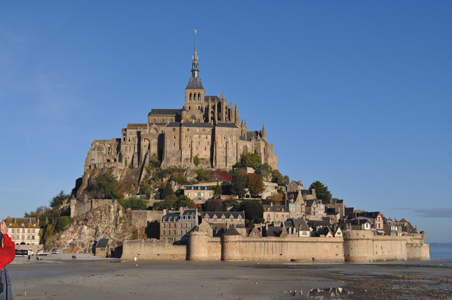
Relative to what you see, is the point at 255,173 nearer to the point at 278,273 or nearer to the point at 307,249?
the point at 307,249

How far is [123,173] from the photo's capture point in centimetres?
8338

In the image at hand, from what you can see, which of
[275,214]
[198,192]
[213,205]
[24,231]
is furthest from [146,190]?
[275,214]

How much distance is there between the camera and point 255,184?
76.3 metres

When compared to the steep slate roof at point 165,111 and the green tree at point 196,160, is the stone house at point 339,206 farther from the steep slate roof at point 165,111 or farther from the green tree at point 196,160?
the steep slate roof at point 165,111

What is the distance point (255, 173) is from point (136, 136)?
77.9 feet

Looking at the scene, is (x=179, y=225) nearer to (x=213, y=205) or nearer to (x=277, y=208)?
(x=213, y=205)

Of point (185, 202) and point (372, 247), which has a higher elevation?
point (185, 202)

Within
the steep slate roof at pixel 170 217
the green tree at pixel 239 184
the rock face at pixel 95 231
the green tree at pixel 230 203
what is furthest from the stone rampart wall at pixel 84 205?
the green tree at pixel 239 184

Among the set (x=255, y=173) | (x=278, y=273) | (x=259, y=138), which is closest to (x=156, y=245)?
(x=278, y=273)

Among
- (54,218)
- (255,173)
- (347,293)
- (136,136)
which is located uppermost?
(136,136)

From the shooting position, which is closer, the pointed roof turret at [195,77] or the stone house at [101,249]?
the stone house at [101,249]

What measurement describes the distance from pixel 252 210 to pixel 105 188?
23407 millimetres

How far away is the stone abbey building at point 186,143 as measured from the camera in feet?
278

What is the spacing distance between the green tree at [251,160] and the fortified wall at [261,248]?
25.5m
